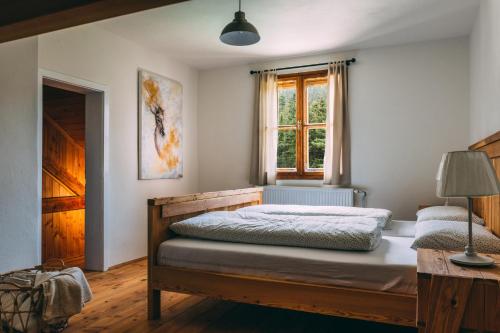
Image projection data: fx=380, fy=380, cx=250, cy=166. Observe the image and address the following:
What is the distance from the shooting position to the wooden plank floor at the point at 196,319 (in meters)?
2.53

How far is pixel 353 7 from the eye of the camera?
3.50 meters

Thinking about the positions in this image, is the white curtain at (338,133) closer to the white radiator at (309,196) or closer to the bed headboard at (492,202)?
the white radiator at (309,196)

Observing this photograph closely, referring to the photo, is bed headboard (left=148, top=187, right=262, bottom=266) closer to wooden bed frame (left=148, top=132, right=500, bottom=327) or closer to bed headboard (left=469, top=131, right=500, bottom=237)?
wooden bed frame (left=148, top=132, right=500, bottom=327)

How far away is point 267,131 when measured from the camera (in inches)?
205

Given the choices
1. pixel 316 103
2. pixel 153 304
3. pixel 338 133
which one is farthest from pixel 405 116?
pixel 153 304

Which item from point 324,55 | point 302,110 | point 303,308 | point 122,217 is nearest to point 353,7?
point 324,55

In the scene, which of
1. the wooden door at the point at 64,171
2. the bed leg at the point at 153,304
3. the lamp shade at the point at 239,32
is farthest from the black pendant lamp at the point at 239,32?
the wooden door at the point at 64,171

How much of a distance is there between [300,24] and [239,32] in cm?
100

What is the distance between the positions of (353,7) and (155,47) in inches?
94.1

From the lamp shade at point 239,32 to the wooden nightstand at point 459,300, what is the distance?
2.37 m

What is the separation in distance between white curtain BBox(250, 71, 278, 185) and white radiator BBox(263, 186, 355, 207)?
7.3 inches

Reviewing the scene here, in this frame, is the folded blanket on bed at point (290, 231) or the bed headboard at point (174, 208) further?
the bed headboard at point (174, 208)

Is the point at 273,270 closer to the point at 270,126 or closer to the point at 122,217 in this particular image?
the point at 122,217

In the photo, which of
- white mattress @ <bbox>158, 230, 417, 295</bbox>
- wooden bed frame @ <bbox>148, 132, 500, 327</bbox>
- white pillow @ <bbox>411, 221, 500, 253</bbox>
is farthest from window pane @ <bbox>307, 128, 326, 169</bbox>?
white pillow @ <bbox>411, 221, 500, 253</bbox>
